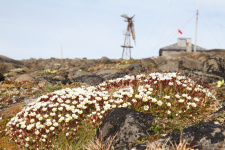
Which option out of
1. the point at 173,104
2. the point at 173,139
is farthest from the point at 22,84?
the point at 173,139

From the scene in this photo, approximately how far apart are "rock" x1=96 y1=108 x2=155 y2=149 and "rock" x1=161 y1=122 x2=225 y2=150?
0.80 metres

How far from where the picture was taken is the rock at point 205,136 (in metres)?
4.22

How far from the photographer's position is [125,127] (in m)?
5.34

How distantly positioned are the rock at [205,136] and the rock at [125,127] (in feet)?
2.63

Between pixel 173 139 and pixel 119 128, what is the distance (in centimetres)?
144

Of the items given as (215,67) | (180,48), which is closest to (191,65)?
(215,67)

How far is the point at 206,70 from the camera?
16.8 meters

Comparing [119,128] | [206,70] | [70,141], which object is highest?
[206,70]

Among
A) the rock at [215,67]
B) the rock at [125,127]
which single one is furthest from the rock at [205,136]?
the rock at [215,67]

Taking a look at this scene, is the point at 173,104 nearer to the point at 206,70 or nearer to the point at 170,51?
the point at 206,70

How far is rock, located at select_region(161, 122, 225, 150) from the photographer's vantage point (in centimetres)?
422

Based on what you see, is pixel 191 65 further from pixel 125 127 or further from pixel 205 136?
pixel 205 136

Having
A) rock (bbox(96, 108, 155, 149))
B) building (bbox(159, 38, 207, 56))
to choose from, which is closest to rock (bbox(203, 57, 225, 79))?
rock (bbox(96, 108, 155, 149))

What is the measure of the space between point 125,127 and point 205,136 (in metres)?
1.87
